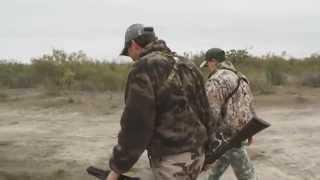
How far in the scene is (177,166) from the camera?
17.1ft

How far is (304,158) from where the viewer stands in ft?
40.4

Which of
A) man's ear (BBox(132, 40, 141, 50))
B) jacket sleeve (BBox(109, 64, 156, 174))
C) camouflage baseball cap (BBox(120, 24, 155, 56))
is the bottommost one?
jacket sleeve (BBox(109, 64, 156, 174))

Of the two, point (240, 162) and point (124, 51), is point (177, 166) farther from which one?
point (240, 162)

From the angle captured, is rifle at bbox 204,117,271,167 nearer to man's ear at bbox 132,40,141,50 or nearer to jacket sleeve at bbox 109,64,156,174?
jacket sleeve at bbox 109,64,156,174

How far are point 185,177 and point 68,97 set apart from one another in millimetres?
17792

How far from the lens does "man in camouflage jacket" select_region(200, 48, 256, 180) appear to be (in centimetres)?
773

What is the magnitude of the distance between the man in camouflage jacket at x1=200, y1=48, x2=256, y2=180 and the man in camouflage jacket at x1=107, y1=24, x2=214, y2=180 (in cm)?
229

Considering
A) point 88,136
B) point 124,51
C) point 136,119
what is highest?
point 124,51

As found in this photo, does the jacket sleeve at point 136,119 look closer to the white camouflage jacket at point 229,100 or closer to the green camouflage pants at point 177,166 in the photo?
the green camouflage pants at point 177,166

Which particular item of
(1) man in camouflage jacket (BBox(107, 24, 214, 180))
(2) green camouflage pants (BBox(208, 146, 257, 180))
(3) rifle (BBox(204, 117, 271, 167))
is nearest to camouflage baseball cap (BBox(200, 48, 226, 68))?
(2) green camouflage pants (BBox(208, 146, 257, 180))

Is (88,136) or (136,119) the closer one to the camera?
(136,119)

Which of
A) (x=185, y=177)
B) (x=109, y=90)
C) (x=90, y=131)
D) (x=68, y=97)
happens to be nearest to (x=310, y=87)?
(x=109, y=90)

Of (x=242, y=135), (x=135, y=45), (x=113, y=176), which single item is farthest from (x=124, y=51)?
(x=242, y=135)

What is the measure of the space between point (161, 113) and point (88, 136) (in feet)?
34.0
